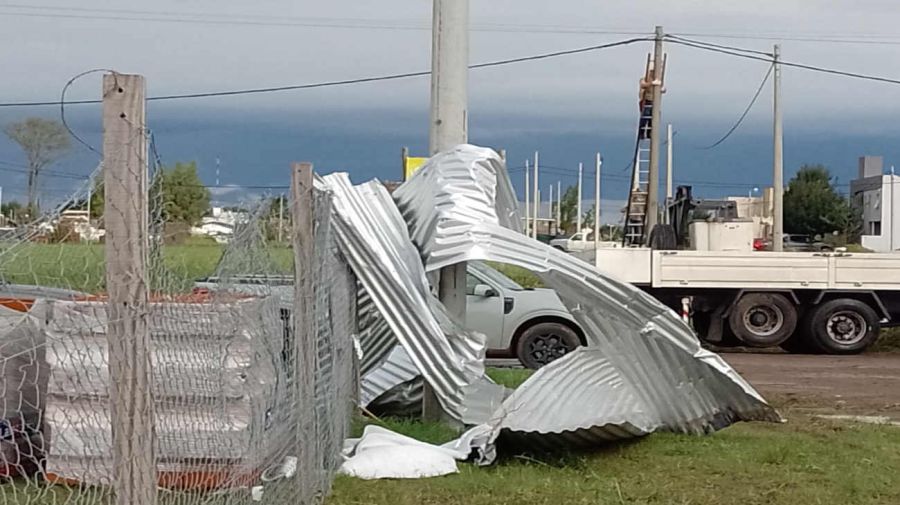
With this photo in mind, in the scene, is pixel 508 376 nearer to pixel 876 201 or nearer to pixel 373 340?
pixel 373 340

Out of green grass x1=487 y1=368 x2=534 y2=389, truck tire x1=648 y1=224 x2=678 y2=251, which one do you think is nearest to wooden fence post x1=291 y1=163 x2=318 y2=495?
green grass x1=487 y1=368 x2=534 y2=389

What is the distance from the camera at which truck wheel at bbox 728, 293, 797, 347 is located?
19141mm

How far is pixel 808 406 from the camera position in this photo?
40.8 feet

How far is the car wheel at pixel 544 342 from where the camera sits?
15.6 metres

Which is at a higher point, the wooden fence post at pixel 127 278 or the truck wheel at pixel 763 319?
the wooden fence post at pixel 127 278

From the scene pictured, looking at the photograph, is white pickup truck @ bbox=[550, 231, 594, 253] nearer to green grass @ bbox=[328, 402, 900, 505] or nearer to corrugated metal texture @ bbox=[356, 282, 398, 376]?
corrugated metal texture @ bbox=[356, 282, 398, 376]

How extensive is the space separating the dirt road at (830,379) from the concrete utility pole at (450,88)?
175 inches

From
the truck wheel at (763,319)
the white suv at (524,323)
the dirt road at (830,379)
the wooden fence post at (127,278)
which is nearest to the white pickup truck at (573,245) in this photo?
the white suv at (524,323)

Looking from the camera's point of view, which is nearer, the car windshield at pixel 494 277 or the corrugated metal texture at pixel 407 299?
the corrugated metal texture at pixel 407 299

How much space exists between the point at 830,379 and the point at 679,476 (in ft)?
26.9

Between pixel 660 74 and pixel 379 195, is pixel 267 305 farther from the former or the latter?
pixel 660 74

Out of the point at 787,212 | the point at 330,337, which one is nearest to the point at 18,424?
the point at 330,337

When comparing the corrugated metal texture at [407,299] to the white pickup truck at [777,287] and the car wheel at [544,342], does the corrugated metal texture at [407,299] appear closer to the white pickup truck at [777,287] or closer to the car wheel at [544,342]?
the car wheel at [544,342]

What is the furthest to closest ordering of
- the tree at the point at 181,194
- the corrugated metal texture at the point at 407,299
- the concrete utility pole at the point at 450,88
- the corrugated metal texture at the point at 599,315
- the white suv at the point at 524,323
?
the white suv at the point at 524,323
the concrete utility pole at the point at 450,88
the corrugated metal texture at the point at 407,299
the corrugated metal texture at the point at 599,315
the tree at the point at 181,194
